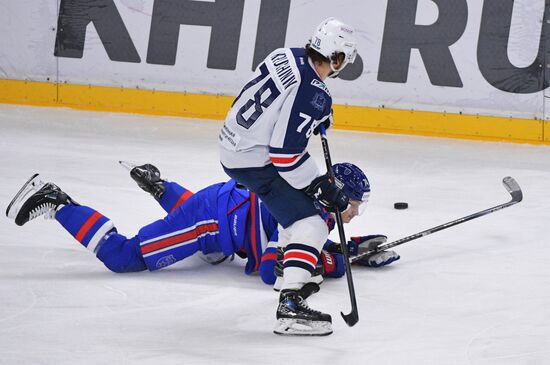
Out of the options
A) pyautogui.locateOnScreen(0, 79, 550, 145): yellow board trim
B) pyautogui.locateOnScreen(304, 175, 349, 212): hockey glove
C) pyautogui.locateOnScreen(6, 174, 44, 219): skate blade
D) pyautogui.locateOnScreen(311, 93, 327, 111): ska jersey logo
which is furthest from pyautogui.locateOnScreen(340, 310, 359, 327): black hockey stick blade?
pyautogui.locateOnScreen(0, 79, 550, 145): yellow board trim

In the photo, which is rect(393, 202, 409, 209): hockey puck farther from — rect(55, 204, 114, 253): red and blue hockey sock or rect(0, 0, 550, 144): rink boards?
rect(0, 0, 550, 144): rink boards

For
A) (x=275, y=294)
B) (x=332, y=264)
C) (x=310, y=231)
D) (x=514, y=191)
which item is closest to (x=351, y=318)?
(x=310, y=231)

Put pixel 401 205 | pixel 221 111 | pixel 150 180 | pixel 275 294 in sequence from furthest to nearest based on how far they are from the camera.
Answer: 1. pixel 221 111
2. pixel 401 205
3. pixel 150 180
4. pixel 275 294

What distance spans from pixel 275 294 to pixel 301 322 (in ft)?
1.74

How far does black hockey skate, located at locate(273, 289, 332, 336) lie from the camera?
3.63m

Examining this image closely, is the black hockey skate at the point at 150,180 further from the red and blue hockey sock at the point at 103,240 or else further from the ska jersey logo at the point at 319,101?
the ska jersey logo at the point at 319,101

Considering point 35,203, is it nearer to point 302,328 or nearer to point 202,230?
point 202,230

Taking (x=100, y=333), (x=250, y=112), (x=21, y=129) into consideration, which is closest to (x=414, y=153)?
(x=21, y=129)

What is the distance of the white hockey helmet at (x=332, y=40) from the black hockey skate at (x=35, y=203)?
1304mm

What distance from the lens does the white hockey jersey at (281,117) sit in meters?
3.70

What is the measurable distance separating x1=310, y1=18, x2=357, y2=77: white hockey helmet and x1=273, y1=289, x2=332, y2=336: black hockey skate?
0.84 metres

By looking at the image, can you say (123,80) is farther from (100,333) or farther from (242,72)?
(100,333)

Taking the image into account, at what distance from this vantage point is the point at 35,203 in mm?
4465

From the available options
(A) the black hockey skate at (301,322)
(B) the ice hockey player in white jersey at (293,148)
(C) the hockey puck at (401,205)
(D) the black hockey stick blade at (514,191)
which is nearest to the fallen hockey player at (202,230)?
(B) the ice hockey player in white jersey at (293,148)
